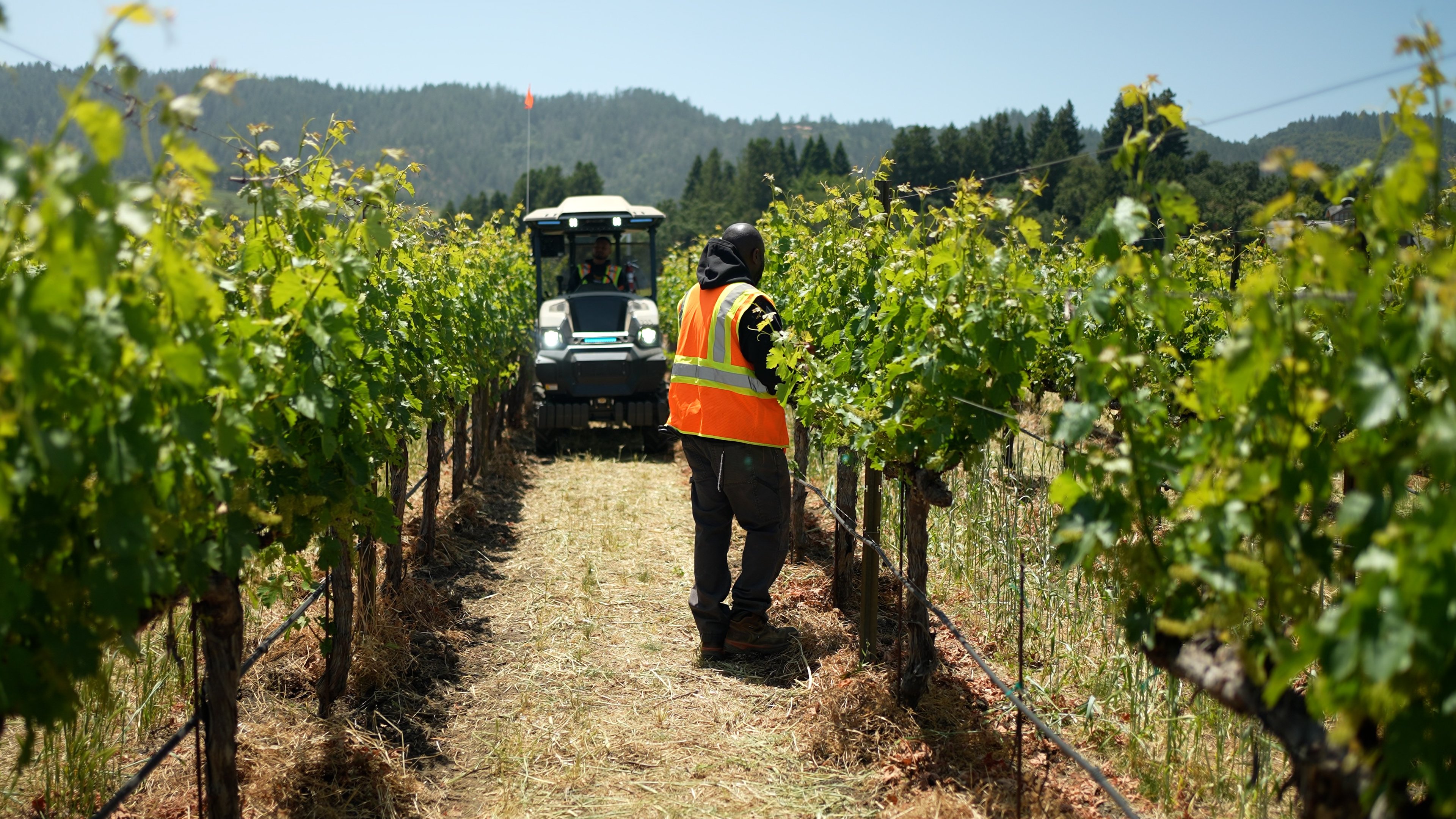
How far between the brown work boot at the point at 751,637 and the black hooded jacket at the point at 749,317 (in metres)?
1.15

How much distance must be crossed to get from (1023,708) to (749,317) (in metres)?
2.16

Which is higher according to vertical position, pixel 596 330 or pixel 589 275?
pixel 589 275

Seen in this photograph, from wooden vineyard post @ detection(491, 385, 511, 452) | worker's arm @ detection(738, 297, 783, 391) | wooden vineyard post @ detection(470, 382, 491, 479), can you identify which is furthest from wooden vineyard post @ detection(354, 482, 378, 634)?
wooden vineyard post @ detection(491, 385, 511, 452)

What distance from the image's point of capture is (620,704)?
437 centimetres

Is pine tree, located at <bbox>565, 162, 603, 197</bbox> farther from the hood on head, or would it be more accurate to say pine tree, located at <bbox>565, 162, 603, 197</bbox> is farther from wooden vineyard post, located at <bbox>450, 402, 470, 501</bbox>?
the hood on head

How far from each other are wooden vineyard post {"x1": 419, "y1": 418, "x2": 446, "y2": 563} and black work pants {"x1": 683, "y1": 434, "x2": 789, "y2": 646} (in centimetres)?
196

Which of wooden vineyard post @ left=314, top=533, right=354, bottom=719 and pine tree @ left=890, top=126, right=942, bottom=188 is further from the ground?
pine tree @ left=890, top=126, right=942, bottom=188

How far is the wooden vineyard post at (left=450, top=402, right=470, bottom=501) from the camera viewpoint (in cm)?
726

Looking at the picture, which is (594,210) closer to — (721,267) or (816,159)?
(721,267)

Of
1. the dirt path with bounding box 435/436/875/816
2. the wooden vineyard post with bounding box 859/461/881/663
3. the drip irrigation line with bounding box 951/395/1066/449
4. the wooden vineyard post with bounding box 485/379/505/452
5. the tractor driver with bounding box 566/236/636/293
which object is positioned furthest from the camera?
the tractor driver with bounding box 566/236/636/293

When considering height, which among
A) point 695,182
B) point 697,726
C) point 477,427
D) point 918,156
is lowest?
point 697,726

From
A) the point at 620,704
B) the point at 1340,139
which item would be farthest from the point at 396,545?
the point at 1340,139

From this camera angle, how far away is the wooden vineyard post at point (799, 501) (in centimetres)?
630

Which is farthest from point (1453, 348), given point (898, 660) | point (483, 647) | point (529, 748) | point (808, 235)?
point (808, 235)
